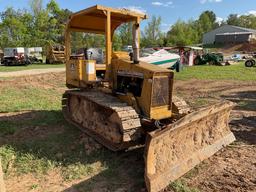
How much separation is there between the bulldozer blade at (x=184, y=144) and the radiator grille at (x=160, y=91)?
0.78m

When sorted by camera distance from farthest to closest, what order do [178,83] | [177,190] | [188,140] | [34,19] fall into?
[34,19]
[178,83]
[188,140]
[177,190]

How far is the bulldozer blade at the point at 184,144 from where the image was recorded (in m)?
4.35

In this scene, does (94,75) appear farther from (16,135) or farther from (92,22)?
(16,135)

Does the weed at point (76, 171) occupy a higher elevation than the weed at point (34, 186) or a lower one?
higher

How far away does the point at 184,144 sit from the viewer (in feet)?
16.7

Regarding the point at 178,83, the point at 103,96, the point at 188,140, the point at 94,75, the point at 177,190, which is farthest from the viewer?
the point at 178,83

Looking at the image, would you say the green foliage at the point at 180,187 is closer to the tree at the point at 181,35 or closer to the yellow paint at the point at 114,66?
the yellow paint at the point at 114,66

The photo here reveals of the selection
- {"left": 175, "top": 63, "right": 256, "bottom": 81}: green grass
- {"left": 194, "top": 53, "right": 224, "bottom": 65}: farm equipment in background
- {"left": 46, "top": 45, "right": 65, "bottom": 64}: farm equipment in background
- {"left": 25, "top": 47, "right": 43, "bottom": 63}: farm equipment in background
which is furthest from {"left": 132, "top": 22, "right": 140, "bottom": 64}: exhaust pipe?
{"left": 25, "top": 47, "right": 43, "bottom": 63}: farm equipment in background

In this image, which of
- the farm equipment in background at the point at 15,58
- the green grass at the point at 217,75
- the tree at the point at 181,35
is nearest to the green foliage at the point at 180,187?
the green grass at the point at 217,75

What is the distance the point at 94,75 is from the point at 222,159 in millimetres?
3166

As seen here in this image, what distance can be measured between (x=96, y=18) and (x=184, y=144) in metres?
3.74

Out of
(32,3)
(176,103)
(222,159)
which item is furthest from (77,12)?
(32,3)

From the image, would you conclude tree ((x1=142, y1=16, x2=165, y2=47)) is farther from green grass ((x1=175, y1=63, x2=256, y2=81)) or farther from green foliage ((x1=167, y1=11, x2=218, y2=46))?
green grass ((x1=175, y1=63, x2=256, y2=81))

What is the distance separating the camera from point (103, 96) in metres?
6.24
